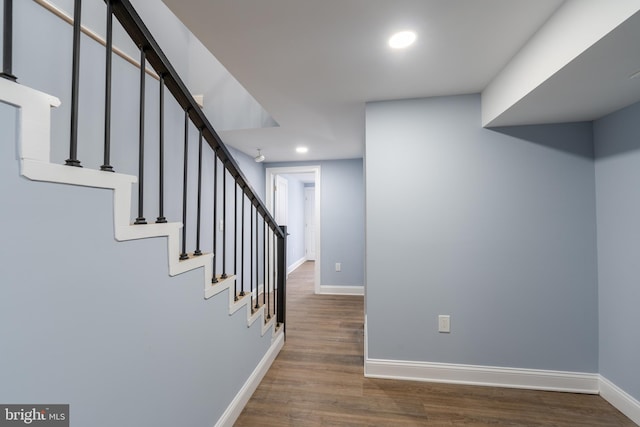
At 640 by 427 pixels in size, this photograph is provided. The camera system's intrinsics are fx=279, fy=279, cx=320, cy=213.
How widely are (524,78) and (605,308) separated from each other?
5.45 feet

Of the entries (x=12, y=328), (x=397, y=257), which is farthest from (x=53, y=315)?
(x=397, y=257)

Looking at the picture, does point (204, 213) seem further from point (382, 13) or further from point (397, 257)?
point (382, 13)

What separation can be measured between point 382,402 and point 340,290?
260 cm

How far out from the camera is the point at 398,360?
2.18m

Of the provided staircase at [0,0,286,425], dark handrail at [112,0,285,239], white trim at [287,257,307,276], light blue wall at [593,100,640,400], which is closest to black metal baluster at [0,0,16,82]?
staircase at [0,0,286,425]

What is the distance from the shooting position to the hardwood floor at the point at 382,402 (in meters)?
1.71

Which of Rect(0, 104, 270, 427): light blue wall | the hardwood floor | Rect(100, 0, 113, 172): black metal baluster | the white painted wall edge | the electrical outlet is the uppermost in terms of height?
the white painted wall edge

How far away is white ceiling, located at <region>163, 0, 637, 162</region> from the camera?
124 centimetres

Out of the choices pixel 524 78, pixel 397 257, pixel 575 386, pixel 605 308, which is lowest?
pixel 575 386

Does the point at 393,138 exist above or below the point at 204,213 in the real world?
above

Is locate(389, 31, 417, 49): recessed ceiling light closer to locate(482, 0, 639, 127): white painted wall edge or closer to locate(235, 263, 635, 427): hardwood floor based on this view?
locate(482, 0, 639, 127): white painted wall edge

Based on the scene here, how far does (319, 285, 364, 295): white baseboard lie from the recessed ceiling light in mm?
3609

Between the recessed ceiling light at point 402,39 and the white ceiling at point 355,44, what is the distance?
1.5 inches

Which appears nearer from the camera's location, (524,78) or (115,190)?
(115,190)
